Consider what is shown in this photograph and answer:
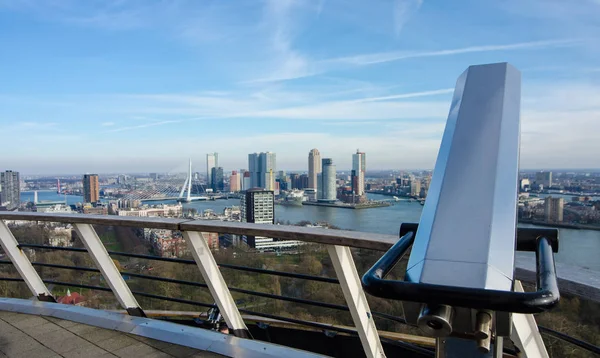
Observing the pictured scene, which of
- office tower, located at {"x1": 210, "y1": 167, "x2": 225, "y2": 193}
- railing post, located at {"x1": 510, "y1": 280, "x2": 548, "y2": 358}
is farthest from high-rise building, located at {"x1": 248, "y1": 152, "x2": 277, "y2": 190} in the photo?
railing post, located at {"x1": 510, "y1": 280, "x2": 548, "y2": 358}

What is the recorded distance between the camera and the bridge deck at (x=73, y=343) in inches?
99.4

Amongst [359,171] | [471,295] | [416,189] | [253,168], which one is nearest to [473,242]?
[471,295]

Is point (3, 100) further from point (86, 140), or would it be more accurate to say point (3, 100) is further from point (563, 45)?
point (563, 45)

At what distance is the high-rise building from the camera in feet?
59.1

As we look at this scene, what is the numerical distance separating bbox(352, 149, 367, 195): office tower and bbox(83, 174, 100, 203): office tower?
31.4 ft

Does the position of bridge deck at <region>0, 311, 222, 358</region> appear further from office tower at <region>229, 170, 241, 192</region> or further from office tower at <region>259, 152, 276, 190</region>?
office tower at <region>229, 170, 241, 192</region>

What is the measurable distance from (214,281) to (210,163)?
23853 mm

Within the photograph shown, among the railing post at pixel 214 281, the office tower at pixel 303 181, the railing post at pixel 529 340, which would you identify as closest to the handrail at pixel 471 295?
the railing post at pixel 529 340

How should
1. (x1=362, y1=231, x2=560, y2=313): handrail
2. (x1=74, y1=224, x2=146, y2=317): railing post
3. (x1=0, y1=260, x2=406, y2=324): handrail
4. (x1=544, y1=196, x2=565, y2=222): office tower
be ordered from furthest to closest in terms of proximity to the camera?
(x1=544, y1=196, x2=565, y2=222): office tower
(x1=74, y1=224, x2=146, y2=317): railing post
(x1=0, y1=260, x2=406, y2=324): handrail
(x1=362, y1=231, x2=560, y2=313): handrail

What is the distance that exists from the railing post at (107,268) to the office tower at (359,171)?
965 cm

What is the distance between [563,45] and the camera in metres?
8.95

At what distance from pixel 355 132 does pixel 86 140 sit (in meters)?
17.4

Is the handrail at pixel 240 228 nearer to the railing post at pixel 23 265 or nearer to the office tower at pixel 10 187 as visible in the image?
the railing post at pixel 23 265

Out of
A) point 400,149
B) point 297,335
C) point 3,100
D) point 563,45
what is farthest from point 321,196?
point 3,100
